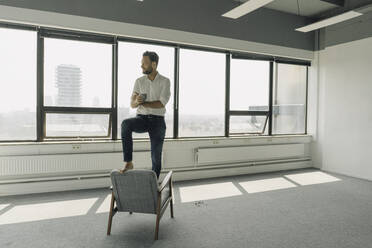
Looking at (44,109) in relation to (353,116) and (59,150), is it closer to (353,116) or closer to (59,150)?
(59,150)

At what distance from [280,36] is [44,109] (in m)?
4.91

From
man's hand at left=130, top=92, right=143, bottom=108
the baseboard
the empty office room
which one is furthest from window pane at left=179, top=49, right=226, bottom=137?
man's hand at left=130, top=92, right=143, bottom=108

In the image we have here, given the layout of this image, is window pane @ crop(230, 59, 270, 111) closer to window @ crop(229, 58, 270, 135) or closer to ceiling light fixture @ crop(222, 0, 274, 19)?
window @ crop(229, 58, 270, 135)

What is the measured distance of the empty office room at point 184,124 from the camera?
2635 millimetres

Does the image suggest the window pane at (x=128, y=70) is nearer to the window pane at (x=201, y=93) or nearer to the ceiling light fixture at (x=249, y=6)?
the window pane at (x=201, y=93)

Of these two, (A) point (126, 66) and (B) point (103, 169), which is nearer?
(B) point (103, 169)

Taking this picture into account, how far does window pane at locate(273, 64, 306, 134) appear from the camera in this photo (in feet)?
19.3

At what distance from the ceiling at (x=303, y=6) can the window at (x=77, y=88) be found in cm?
309

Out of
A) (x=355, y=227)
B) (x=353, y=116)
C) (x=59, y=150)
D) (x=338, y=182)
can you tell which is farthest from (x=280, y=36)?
(x=59, y=150)

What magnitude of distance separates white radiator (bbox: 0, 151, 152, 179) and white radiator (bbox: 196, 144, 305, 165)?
3.66 ft

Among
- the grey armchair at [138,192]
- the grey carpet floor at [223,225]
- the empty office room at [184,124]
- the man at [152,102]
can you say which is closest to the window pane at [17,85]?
the empty office room at [184,124]

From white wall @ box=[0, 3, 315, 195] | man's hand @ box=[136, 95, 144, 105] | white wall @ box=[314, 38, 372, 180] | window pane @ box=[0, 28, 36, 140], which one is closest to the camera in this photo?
man's hand @ box=[136, 95, 144, 105]

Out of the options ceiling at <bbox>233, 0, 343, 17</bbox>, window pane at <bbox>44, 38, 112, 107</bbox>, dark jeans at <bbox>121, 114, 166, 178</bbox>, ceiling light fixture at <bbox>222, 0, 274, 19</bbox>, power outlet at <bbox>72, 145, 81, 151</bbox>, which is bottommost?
power outlet at <bbox>72, 145, 81, 151</bbox>

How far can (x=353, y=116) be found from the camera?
5113 millimetres
